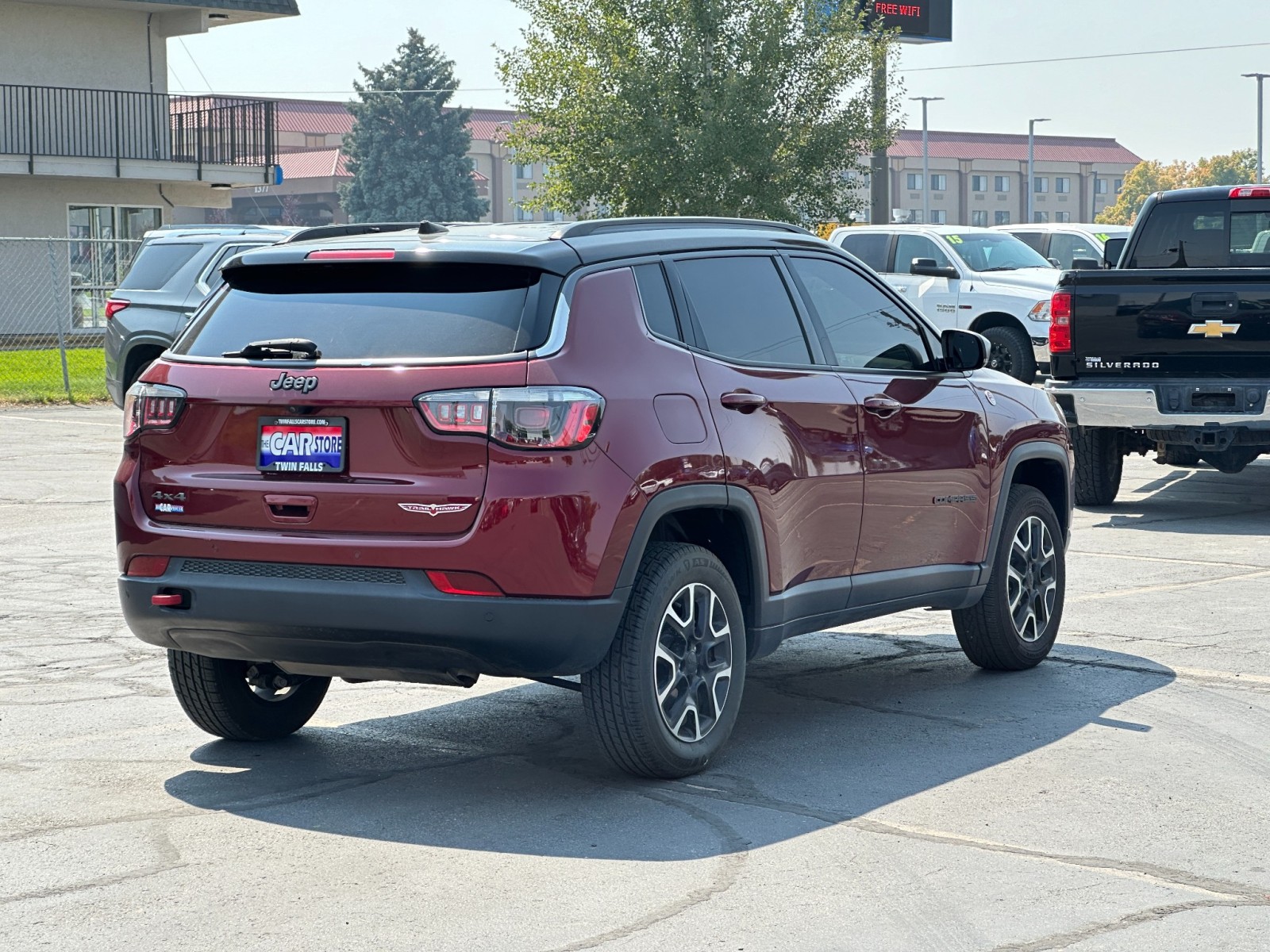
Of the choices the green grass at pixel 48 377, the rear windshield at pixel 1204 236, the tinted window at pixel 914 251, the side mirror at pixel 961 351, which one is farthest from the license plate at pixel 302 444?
the green grass at pixel 48 377

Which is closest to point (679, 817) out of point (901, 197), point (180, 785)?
point (180, 785)

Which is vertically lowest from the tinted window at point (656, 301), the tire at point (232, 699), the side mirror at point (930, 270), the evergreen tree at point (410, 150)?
the tire at point (232, 699)

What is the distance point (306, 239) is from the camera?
6203 mm

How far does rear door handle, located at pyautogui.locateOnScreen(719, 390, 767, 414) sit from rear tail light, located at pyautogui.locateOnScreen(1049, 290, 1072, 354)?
6.92 meters

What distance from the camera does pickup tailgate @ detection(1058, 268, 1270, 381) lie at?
39.9 ft

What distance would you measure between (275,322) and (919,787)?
2.50m

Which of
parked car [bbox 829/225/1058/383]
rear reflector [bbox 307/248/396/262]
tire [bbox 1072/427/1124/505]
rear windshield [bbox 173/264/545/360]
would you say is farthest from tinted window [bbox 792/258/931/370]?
parked car [bbox 829/225/1058/383]

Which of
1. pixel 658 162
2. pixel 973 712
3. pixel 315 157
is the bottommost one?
pixel 973 712

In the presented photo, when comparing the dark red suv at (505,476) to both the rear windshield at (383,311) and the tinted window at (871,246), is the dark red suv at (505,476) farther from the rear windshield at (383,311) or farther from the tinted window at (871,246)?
the tinted window at (871,246)

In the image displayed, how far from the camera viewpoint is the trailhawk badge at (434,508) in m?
5.32

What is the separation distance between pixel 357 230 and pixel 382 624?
1729 millimetres

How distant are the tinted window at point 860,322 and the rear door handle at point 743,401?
70 cm

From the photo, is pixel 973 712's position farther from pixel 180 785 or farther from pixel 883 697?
pixel 180 785

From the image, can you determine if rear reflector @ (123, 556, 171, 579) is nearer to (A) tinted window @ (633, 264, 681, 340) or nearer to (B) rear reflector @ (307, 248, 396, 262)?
(B) rear reflector @ (307, 248, 396, 262)
